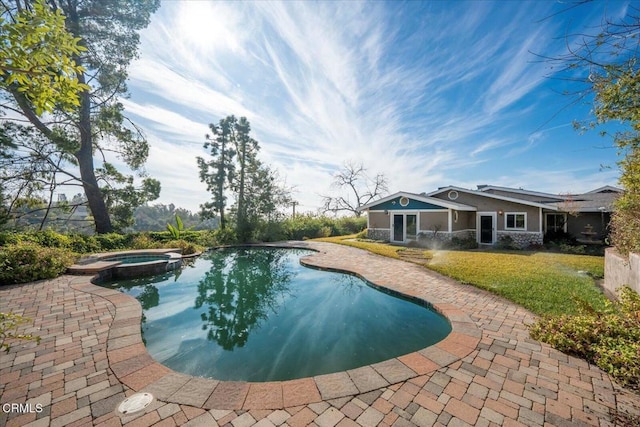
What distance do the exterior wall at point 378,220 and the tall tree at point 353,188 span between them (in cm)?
1653

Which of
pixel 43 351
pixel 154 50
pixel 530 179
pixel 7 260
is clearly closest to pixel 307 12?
pixel 154 50

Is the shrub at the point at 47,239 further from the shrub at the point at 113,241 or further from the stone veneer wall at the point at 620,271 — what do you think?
the stone veneer wall at the point at 620,271

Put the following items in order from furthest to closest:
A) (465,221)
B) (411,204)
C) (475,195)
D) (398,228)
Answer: (398,228)
(465,221)
(411,204)
(475,195)

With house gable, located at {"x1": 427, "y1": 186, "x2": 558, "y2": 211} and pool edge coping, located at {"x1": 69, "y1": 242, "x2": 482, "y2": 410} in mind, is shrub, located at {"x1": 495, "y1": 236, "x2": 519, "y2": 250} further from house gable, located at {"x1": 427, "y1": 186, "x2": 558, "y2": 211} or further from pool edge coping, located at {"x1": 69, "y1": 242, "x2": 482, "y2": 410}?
pool edge coping, located at {"x1": 69, "y1": 242, "x2": 482, "y2": 410}

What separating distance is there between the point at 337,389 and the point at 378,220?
1668 centimetres

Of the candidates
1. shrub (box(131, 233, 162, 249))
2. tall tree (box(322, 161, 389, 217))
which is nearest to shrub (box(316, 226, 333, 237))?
tall tree (box(322, 161, 389, 217))

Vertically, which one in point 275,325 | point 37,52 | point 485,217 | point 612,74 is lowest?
point 275,325

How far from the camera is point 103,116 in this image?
45.3 ft

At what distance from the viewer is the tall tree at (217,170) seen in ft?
66.4

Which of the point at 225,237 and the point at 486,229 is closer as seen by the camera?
the point at 486,229

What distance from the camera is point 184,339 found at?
4.76 metres

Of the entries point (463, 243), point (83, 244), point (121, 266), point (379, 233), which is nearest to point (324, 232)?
point (379, 233)

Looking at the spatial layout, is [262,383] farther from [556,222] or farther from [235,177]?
[556,222]

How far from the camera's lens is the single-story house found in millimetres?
14953
